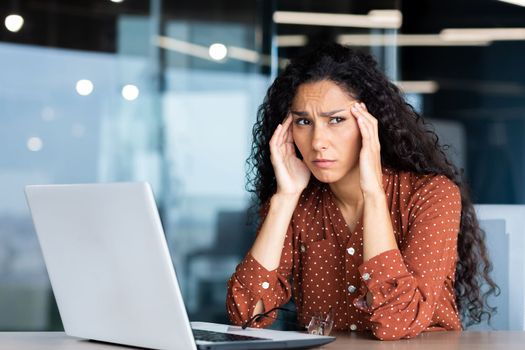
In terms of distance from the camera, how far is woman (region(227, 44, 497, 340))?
7.17 ft

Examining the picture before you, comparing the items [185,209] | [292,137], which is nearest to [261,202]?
[292,137]

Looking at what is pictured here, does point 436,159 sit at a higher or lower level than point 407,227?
higher

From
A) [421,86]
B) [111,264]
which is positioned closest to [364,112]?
[111,264]

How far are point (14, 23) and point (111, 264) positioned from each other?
3321 millimetres

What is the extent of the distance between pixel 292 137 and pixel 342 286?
401mm

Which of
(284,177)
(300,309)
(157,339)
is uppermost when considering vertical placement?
(284,177)

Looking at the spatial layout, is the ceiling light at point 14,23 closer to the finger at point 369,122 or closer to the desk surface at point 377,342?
the finger at point 369,122

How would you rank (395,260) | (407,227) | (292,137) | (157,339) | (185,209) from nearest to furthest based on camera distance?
(157,339) < (395,260) < (407,227) < (292,137) < (185,209)

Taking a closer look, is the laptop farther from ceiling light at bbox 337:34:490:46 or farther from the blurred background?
ceiling light at bbox 337:34:490:46

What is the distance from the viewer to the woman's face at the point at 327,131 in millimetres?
2330

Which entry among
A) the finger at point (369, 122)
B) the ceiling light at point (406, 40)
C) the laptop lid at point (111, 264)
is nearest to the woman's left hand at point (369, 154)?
the finger at point (369, 122)

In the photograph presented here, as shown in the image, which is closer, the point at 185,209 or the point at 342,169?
the point at 342,169

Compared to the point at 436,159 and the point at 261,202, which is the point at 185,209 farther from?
the point at 436,159

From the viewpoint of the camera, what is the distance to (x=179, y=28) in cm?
499
